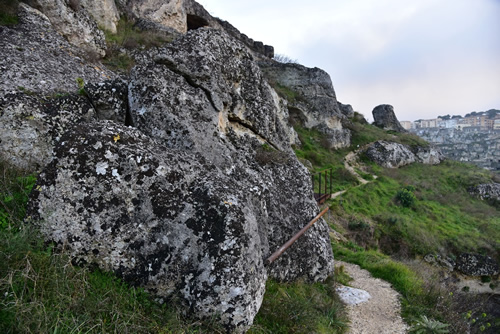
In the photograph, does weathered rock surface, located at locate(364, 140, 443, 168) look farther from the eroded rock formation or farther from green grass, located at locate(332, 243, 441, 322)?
the eroded rock formation

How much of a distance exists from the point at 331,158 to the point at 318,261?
1957 cm

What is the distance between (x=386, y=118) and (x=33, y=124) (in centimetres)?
4518

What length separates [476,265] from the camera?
15523mm

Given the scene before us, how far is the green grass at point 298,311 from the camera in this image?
4.09 meters

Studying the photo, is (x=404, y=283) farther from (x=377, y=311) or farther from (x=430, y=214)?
(x=430, y=214)

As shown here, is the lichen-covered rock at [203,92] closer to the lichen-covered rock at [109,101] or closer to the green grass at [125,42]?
the lichen-covered rock at [109,101]

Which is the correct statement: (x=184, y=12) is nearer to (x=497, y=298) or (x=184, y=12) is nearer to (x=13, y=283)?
(x=13, y=283)

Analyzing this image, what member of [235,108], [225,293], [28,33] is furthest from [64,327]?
[28,33]

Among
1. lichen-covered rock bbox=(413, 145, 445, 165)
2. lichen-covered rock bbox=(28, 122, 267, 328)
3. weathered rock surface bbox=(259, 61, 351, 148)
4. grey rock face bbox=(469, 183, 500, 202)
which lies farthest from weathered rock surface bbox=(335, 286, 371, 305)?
lichen-covered rock bbox=(413, 145, 445, 165)

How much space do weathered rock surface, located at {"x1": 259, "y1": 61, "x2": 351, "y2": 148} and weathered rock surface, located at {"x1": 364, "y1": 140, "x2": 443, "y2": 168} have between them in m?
2.67

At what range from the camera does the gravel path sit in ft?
18.6

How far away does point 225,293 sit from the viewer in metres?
3.41

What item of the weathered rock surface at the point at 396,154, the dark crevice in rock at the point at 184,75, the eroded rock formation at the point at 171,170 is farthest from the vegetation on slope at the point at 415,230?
the dark crevice in rock at the point at 184,75

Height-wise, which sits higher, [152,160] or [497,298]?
[152,160]
